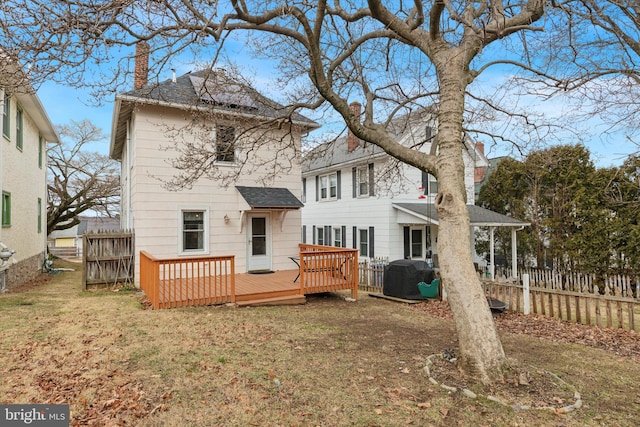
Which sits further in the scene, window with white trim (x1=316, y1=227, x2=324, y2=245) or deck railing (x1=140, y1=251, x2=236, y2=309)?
window with white trim (x1=316, y1=227, x2=324, y2=245)

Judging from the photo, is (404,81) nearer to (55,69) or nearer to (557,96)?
(557,96)

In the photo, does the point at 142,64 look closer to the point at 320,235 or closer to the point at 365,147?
the point at 365,147

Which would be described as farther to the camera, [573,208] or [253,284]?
[573,208]

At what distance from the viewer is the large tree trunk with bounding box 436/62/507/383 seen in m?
4.32

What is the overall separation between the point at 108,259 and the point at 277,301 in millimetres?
5611

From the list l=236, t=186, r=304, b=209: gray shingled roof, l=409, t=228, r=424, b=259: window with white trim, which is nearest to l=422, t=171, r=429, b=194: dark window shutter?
l=409, t=228, r=424, b=259: window with white trim

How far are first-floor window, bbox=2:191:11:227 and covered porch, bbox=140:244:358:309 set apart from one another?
479 centimetres

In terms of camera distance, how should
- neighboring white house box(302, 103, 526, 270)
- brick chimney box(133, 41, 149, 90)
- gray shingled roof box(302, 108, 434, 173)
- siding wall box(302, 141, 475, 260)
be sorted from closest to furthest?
brick chimney box(133, 41, 149, 90) < gray shingled roof box(302, 108, 434, 173) < neighboring white house box(302, 103, 526, 270) < siding wall box(302, 141, 475, 260)

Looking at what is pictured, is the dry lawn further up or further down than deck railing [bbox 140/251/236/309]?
further down

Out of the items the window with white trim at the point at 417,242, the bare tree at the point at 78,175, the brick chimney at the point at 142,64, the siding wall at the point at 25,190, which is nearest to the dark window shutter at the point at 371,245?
the window with white trim at the point at 417,242

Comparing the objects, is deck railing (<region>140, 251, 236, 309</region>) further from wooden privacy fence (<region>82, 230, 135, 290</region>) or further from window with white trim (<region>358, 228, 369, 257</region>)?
window with white trim (<region>358, 228, 369, 257</region>)

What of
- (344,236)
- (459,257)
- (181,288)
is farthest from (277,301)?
(344,236)

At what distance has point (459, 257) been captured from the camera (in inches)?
180

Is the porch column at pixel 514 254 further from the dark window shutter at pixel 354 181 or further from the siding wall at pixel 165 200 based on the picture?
the siding wall at pixel 165 200
